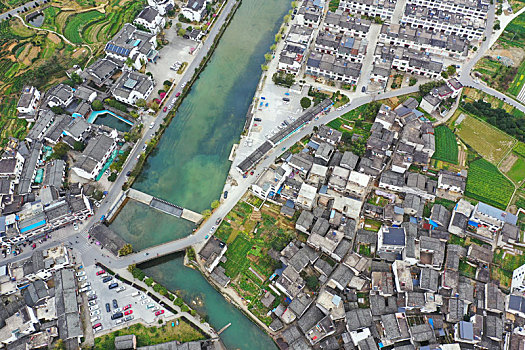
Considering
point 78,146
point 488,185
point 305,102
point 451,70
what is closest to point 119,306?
point 78,146

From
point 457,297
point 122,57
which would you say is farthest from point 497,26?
point 122,57

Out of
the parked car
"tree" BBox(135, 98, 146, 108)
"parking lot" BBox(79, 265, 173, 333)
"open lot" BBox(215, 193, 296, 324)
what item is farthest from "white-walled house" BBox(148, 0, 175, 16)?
the parked car

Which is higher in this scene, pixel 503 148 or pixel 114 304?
pixel 503 148

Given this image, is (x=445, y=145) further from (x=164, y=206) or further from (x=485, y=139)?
(x=164, y=206)

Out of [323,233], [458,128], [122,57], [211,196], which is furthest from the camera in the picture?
[122,57]

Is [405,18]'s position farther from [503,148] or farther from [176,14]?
[176,14]

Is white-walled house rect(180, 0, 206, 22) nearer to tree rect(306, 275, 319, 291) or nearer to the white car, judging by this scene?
tree rect(306, 275, 319, 291)

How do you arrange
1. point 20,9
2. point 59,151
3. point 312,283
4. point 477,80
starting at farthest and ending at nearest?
point 20,9 < point 477,80 < point 59,151 < point 312,283
